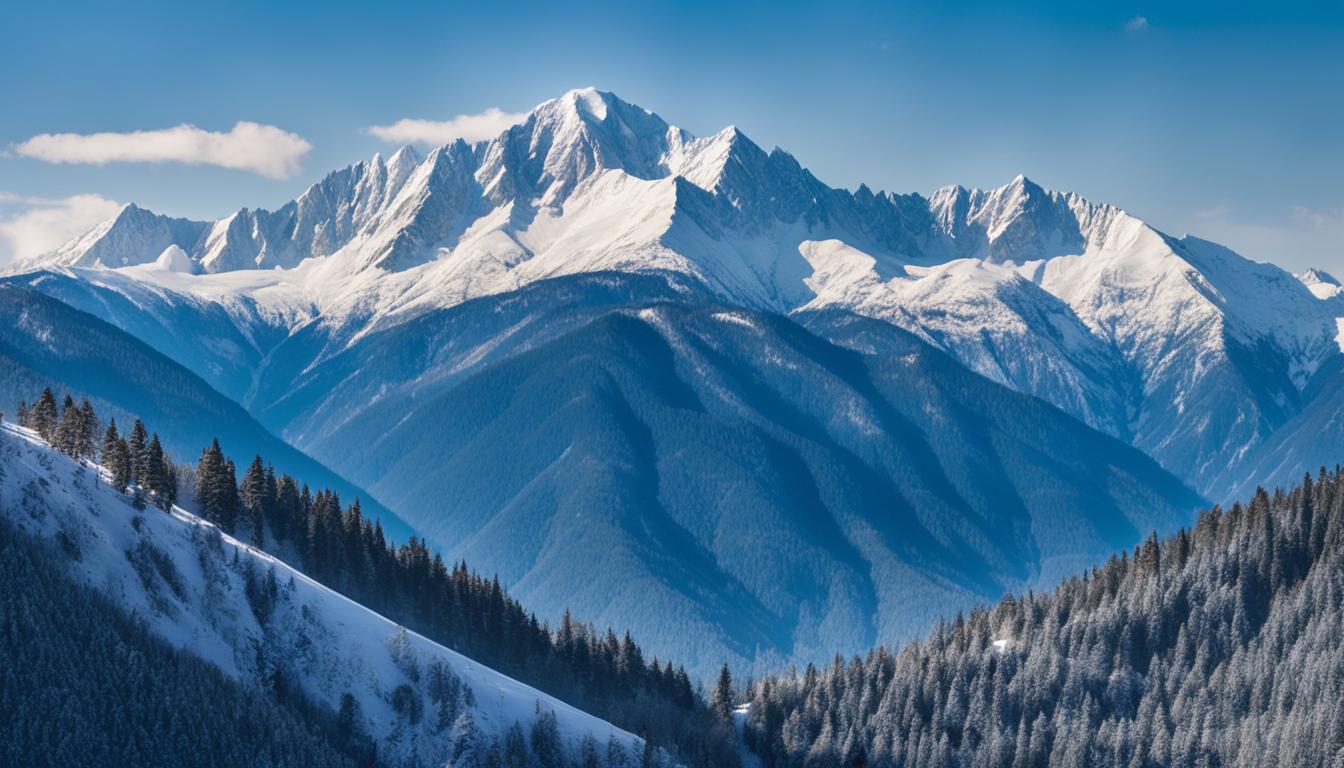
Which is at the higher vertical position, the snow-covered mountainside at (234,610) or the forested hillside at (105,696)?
the snow-covered mountainside at (234,610)

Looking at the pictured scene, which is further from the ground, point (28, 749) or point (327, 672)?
point (327, 672)

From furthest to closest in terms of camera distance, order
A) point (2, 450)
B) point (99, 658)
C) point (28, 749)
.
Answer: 1. point (2, 450)
2. point (99, 658)
3. point (28, 749)

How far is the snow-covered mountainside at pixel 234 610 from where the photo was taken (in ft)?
597

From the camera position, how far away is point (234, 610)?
188875 mm

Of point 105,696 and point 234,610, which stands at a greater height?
→ point 234,610

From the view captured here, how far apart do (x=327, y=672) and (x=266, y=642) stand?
24.4ft

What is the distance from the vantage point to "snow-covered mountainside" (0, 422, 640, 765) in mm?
182000

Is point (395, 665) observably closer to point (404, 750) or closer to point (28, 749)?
point (404, 750)

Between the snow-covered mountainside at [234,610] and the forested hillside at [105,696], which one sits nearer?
the forested hillside at [105,696]

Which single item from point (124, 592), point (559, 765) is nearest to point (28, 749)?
point (124, 592)

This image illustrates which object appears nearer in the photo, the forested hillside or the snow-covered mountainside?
the forested hillside

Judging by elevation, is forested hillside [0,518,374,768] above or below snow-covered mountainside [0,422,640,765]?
below

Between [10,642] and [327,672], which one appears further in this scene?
[327,672]

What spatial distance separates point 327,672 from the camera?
19112 centimetres
